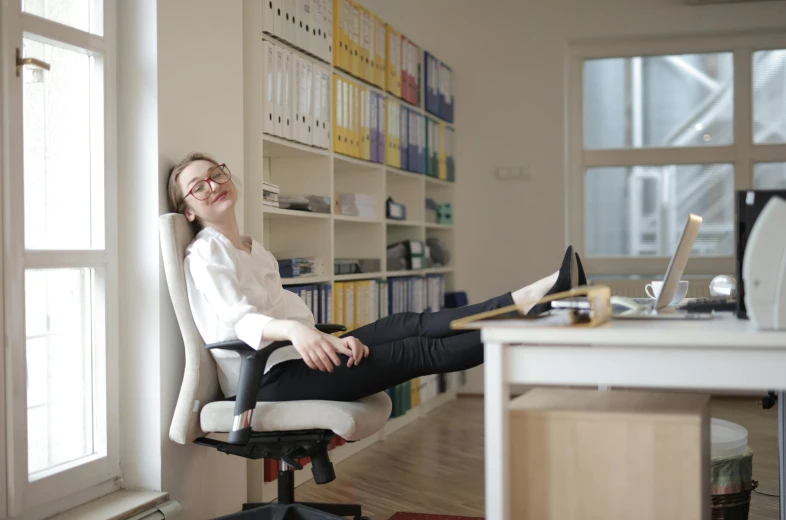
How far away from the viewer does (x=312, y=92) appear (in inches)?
143

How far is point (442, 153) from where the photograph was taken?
551 centimetres

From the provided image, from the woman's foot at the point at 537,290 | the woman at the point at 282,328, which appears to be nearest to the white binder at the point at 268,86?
the woman at the point at 282,328

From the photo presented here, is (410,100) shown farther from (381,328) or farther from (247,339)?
(247,339)

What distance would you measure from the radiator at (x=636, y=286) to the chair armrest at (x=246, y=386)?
3.68m

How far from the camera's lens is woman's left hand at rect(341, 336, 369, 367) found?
2.31 m

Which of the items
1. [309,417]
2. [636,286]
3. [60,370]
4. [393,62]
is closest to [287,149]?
[393,62]

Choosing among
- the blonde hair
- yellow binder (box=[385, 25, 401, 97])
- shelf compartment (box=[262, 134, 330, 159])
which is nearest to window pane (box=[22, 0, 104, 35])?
the blonde hair

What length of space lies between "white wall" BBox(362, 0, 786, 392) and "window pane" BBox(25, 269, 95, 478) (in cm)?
358

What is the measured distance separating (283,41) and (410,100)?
1.58m

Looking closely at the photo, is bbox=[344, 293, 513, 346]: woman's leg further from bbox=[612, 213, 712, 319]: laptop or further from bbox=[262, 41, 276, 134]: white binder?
bbox=[262, 41, 276, 134]: white binder

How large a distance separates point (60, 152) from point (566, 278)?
145cm

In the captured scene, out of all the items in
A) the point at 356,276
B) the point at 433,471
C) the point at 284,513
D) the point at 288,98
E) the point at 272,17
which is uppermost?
the point at 272,17

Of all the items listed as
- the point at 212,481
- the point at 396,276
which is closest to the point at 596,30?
the point at 396,276

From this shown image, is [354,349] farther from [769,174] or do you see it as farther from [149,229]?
[769,174]
